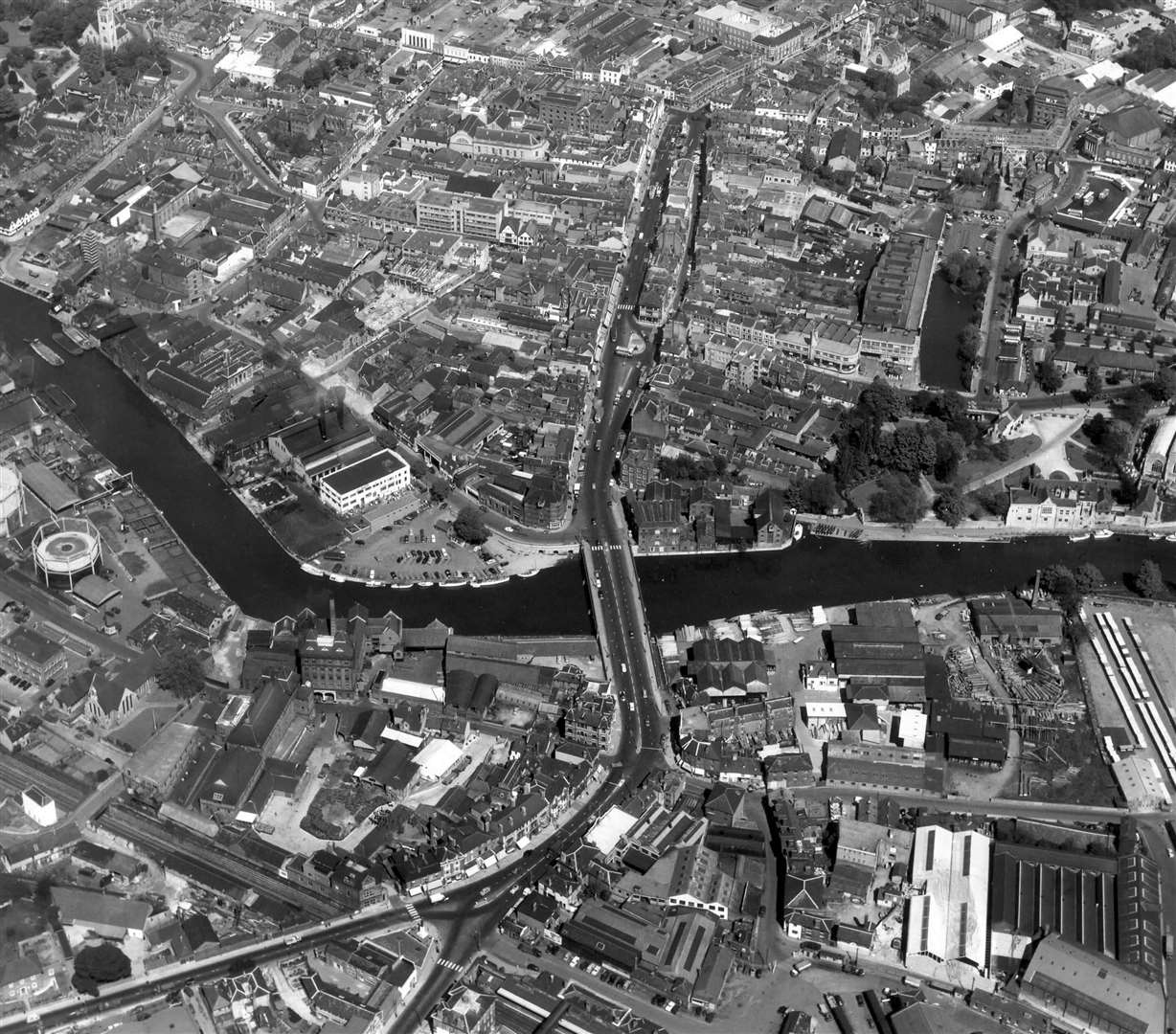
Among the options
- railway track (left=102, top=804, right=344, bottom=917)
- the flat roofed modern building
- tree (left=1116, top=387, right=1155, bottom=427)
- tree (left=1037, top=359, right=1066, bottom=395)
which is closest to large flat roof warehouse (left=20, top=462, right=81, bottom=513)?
the flat roofed modern building

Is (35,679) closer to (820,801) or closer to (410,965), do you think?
(410,965)

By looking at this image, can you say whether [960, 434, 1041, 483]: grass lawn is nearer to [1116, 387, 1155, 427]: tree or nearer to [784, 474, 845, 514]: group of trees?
[1116, 387, 1155, 427]: tree

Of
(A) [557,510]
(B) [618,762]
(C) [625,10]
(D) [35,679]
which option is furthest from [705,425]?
(C) [625,10]

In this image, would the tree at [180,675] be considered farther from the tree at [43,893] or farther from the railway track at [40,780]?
the tree at [43,893]

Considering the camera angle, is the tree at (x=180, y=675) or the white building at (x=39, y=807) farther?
the tree at (x=180, y=675)

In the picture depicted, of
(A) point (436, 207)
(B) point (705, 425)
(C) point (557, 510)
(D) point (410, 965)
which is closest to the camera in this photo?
(D) point (410, 965)

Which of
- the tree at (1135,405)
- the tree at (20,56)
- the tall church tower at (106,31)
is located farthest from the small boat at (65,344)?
the tree at (1135,405)
